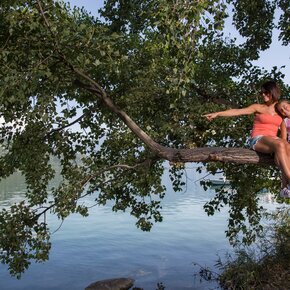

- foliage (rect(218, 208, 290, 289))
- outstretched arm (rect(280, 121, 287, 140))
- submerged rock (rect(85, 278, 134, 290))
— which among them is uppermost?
outstretched arm (rect(280, 121, 287, 140))

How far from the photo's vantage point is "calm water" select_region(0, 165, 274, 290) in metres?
22.6

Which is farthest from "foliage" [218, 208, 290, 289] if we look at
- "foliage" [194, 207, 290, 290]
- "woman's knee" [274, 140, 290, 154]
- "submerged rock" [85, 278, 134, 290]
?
"woman's knee" [274, 140, 290, 154]

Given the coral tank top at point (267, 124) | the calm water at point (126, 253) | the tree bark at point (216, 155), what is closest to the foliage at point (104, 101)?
the tree bark at point (216, 155)

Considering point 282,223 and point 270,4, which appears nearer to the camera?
point 270,4

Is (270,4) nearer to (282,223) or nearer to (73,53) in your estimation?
(73,53)

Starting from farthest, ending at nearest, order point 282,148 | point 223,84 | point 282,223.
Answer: point 282,223 → point 223,84 → point 282,148

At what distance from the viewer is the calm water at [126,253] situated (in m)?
22.6

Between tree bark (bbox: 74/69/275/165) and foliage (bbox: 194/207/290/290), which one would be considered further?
foliage (bbox: 194/207/290/290)

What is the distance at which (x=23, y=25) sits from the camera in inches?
267

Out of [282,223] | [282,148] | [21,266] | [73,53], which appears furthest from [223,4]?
[282,223]

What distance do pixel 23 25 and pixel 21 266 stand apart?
5.63m

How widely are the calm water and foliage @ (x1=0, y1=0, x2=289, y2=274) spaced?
7.43 m

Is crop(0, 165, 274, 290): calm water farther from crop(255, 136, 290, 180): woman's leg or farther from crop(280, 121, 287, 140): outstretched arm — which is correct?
crop(255, 136, 290, 180): woman's leg

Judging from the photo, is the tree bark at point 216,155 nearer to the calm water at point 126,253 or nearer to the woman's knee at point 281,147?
the woman's knee at point 281,147
